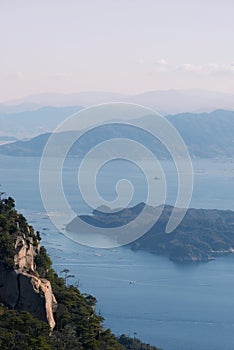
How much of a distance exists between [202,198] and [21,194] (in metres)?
10.5

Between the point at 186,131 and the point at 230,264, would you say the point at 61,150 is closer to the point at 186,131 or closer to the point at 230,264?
the point at 186,131

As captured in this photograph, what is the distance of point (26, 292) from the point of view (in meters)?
7.47

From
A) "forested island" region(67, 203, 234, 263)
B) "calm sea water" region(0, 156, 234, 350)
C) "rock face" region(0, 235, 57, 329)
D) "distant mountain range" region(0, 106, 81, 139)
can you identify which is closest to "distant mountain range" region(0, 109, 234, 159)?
"distant mountain range" region(0, 106, 81, 139)

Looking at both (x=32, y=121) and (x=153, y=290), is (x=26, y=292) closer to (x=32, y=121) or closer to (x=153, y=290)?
(x=153, y=290)

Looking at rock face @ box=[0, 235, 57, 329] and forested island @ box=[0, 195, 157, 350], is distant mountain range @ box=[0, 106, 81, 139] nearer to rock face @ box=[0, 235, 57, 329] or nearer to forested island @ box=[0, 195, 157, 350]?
forested island @ box=[0, 195, 157, 350]

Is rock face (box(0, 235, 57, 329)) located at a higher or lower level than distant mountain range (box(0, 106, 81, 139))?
lower

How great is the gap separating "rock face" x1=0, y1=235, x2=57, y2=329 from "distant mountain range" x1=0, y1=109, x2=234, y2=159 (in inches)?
1904

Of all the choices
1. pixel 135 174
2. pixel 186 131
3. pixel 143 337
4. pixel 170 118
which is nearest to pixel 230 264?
pixel 143 337

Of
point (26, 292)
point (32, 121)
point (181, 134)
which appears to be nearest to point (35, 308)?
point (26, 292)

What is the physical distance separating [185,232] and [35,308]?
24164 mm

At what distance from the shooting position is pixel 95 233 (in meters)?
29.9

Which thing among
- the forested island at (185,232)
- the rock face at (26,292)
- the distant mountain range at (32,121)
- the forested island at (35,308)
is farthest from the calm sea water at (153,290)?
the distant mountain range at (32,121)

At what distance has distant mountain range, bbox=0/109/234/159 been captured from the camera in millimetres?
60156

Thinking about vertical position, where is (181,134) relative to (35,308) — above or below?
above
